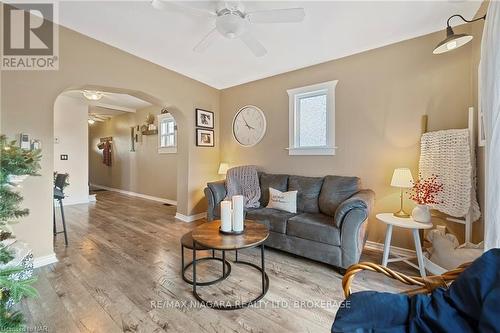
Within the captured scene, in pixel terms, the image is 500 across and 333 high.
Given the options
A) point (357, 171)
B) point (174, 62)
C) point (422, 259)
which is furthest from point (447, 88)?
point (174, 62)

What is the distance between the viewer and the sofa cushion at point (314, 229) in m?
2.31

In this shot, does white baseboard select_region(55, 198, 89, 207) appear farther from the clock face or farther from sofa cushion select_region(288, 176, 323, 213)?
sofa cushion select_region(288, 176, 323, 213)

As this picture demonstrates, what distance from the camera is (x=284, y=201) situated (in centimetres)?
304

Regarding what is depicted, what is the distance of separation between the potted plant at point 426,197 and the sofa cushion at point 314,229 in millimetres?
792

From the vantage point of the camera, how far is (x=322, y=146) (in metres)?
3.30

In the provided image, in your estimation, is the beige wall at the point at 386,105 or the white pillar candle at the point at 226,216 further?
the beige wall at the point at 386,105

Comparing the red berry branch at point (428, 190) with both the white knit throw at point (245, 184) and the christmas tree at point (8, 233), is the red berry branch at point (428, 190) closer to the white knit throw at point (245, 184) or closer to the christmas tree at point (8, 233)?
the white knit throw at point (245, 184)

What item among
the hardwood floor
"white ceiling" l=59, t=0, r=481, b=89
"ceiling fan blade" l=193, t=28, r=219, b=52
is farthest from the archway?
the hardwood floor

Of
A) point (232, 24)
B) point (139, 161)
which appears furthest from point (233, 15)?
point (139, 161)

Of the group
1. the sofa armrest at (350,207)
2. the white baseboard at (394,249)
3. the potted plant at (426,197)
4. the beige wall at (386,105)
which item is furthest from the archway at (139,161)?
the potted plant at (426,197)

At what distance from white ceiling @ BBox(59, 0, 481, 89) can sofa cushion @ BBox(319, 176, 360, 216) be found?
68.4 inches

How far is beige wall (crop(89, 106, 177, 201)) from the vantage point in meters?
5.73

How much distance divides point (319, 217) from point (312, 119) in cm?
156

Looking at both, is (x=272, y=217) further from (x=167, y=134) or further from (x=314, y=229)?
(x=167, y=134)
